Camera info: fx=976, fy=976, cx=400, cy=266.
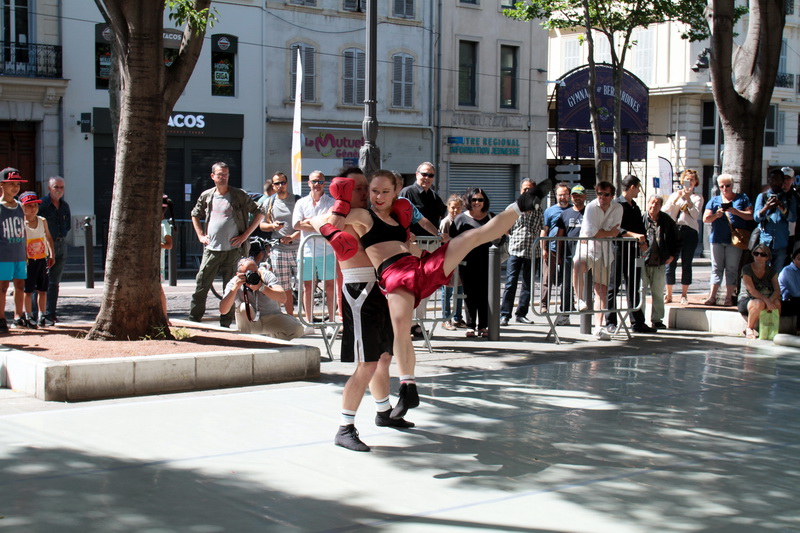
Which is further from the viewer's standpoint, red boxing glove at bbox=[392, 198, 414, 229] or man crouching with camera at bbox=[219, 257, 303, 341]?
man crouching with camera at bbox=[219, 257, 303, 341]

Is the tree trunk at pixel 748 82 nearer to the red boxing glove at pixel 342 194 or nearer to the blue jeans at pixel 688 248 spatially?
the blue jeans at pixel 688 248

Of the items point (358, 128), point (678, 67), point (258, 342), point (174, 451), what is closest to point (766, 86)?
point (258, 342)

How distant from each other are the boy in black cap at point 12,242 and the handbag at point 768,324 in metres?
8.20

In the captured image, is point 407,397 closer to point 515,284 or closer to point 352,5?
point 515,284

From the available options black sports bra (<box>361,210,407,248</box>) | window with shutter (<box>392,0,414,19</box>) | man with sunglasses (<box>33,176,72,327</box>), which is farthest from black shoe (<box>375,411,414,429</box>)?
window with shutter (<box>392,0,414,19</box>)

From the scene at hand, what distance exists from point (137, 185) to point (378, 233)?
3.16m

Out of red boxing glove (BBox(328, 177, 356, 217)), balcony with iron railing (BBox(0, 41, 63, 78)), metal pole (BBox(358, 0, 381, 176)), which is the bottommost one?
red boxing glove (BBox(328, 177, 356, 217))

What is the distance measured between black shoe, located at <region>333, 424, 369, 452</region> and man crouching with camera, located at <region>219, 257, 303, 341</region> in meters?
3.49

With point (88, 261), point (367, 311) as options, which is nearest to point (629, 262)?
point (367, 311)

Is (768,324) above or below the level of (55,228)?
below

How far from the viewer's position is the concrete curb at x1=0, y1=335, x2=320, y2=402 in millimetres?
7164

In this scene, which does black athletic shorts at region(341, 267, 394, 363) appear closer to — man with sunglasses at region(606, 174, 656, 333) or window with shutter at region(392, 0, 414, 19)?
man with sunglasses at region(606, 174, 656, 333)

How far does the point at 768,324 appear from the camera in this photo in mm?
11211

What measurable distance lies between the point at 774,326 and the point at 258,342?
6069 mm
